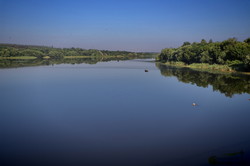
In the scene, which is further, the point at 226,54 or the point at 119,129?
the point at 226,54

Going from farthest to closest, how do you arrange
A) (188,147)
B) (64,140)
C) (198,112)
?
(198,112), (64,140), (188,147)

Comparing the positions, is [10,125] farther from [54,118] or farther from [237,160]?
[237,160]

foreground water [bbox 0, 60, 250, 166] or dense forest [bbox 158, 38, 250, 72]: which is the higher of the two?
dense forest [bbox 158, 38, 250, 72]

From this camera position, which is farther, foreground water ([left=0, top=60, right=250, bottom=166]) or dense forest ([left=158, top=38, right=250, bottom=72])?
dense forest ([left=158, top=38, right=250, bottom=72])

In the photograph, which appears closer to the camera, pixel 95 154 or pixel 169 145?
pixel 95 154

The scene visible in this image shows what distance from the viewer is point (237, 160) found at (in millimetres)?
11039

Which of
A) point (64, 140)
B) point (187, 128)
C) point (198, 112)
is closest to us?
point (64, 140)

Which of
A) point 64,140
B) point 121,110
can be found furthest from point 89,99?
point 64,140

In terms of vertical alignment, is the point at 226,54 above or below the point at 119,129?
above

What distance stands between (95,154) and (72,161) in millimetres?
1248

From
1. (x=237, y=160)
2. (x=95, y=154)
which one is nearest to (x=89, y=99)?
(x=95, y=154)

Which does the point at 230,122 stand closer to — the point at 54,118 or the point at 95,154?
the point at 95,154

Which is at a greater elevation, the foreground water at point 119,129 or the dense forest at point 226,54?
the dense forest at point 226,54

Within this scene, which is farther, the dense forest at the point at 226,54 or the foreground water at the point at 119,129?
the dense forest at the point at 226,54
